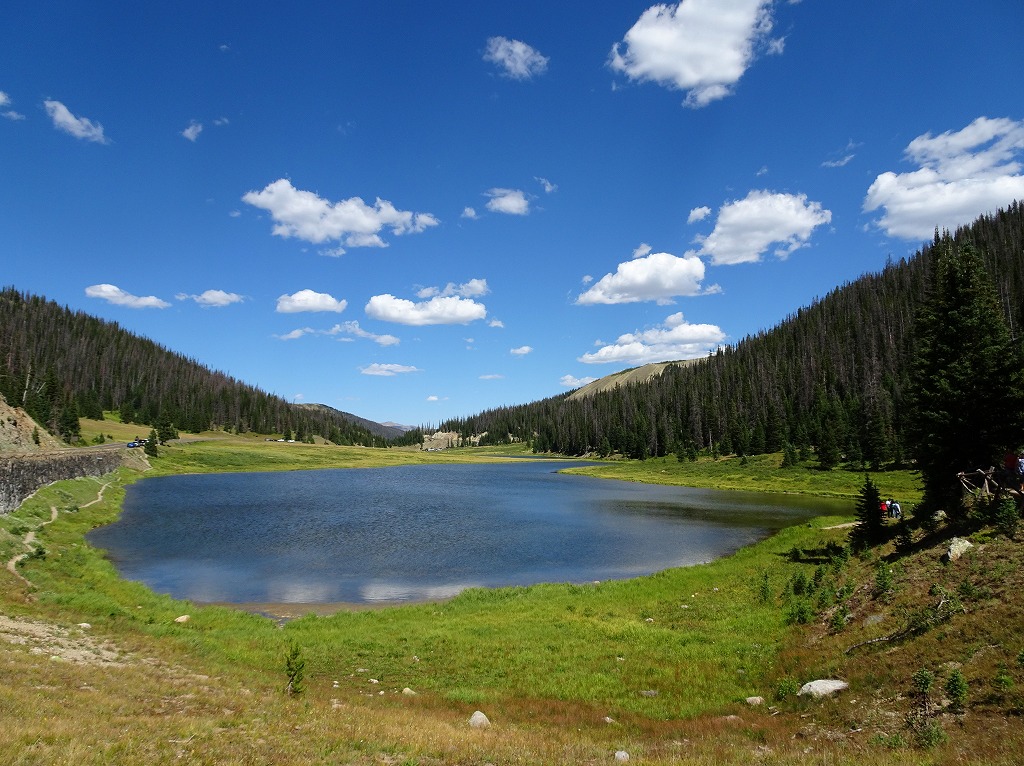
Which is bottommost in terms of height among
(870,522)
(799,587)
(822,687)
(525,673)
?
(525,673)

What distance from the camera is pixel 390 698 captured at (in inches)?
656

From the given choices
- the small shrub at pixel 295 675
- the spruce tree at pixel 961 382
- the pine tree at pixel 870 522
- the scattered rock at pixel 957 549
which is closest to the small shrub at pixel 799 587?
the scattered rock at pixel 957 549

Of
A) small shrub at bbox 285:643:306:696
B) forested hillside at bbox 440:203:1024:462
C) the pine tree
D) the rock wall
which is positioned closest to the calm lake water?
the rock wall

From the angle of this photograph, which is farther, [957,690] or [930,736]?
[957,690]

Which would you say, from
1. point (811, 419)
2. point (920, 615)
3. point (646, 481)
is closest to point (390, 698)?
point (920, 615)

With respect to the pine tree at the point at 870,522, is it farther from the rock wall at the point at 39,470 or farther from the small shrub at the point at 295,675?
the rock wall at the point at 39,470

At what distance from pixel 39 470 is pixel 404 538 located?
40.9 meters

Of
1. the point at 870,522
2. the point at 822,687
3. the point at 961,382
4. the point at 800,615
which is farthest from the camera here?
the point at 870,522

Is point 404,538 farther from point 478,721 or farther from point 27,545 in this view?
point 478,721

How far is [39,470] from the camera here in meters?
57.6

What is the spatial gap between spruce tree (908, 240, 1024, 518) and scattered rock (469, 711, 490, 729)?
26.8 metres

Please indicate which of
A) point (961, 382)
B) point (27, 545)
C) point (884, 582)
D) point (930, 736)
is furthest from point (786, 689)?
point (27, 545)

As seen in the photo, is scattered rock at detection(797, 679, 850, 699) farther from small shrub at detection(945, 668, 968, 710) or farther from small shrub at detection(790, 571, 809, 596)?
small shrub at detection(790, 571, 809, 596)

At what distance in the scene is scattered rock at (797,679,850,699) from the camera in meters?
14.8
